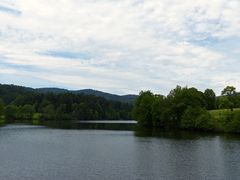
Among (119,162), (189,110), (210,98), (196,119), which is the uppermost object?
(210,98)

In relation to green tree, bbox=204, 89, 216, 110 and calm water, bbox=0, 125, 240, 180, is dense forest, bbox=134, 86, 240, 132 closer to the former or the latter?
green tree, bbox=204, 89, 216, 110

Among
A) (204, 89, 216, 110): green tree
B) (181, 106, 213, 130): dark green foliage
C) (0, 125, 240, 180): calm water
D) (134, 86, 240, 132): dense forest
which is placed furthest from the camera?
(204, 89, 216, 110): green tree

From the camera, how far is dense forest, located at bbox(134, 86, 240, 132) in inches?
4062

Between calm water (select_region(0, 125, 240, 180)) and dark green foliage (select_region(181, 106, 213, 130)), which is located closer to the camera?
calm water (select_region(0, 125, 240, 180))

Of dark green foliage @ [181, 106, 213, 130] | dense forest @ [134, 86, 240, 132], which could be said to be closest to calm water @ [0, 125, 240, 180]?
dense forest @ [134, 86, 240, 132]

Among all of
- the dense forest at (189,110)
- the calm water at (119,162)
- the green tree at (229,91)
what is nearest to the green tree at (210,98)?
the dense forest at (189,110)

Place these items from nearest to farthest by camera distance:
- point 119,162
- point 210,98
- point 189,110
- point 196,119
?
point 119,162 < point 196,119 < point 189,110 < point 210,98

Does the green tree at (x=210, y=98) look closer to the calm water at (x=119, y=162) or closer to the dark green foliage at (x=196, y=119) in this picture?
the dark green foliage at (x=196, y=119)

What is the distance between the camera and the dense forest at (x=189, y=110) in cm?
10318

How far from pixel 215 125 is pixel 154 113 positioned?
3103 centimetres

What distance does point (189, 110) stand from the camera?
11300 cm

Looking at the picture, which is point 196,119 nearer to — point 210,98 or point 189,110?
point 189,110

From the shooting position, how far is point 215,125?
341 feet

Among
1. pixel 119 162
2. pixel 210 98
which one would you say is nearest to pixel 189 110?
pixel 210 98
